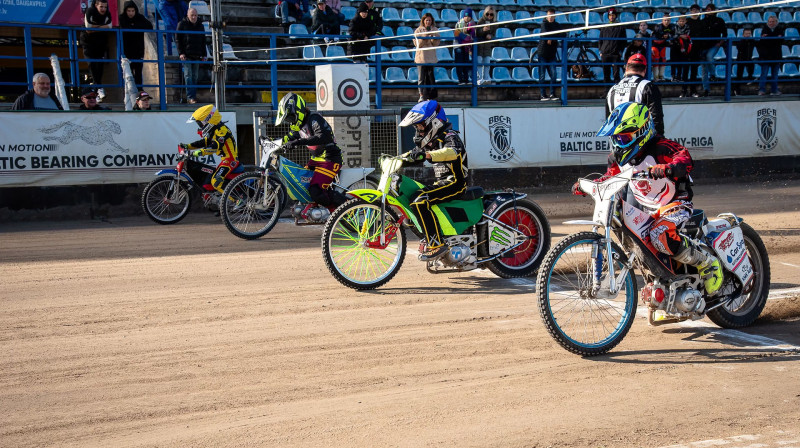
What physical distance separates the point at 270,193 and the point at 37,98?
4854 mm

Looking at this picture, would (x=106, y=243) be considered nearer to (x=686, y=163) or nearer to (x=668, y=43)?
(x=686, y=163)

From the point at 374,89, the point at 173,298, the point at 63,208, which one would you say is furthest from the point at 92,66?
the point at 173,298

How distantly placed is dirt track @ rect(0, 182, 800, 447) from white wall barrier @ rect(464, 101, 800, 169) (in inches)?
312

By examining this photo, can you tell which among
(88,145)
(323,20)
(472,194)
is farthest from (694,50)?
(472,194)

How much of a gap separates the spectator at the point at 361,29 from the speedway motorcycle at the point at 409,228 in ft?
31.9

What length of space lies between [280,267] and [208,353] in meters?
3.55

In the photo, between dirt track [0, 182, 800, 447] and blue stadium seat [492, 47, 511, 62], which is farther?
blue stadium seat [492, 47, 511, 62]

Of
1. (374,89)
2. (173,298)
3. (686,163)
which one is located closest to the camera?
(686,163)

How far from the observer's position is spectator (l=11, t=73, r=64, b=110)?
1422 cm

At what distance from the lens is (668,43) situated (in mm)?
20047

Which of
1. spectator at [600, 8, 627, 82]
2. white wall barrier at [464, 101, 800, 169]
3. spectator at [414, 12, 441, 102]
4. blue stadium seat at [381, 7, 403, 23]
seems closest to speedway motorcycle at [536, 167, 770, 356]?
white wall barrier at [464, 101, 800, 169]

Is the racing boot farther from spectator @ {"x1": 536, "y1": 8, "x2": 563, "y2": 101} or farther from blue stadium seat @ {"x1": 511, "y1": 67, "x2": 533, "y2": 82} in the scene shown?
blue stadium seat @ {"x1": 511, "y1": 67, "x2": 533, "y2": 82}

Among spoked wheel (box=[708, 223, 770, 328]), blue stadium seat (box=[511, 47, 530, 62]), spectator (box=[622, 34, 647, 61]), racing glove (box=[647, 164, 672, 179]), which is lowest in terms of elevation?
spoked wheel (box=[708, 223, 770, 328])

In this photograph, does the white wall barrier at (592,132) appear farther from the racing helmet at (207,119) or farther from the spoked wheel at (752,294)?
the spoked wheel at (752,294)
